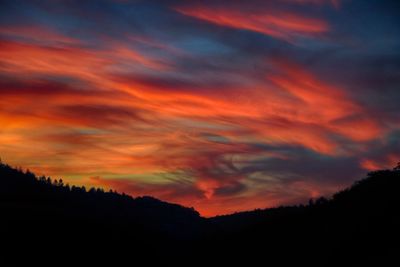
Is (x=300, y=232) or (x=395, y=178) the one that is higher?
(x=395, y=178)

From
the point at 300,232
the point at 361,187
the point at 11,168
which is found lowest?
the point at 300,232

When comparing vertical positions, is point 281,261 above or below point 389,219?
below

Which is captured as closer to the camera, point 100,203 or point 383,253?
point 383,253

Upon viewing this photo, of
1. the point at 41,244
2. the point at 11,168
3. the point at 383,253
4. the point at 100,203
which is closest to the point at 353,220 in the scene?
the point at 383,253

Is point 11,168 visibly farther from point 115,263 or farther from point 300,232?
point 300,232

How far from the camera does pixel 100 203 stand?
Answer: 17812 cm

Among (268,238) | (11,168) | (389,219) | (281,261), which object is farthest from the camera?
(11,168)

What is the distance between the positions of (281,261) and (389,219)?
53.1 feet

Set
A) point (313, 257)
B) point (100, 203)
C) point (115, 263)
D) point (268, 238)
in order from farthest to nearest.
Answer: point (100, 203) < point (268, 238) < point (115, 263) < point (313, 257)

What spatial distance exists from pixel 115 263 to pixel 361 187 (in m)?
34.1

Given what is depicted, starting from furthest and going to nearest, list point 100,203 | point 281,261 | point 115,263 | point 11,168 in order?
point 100,203 < point 11,168 < point 115,263 < point 281,261

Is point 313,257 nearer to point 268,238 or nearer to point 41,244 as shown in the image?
point 268,238

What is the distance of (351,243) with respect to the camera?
47.5 m

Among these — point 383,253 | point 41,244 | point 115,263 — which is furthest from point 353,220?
point 41,244
